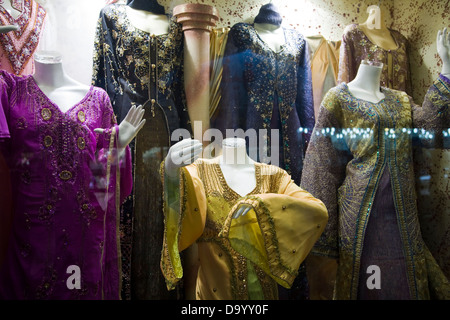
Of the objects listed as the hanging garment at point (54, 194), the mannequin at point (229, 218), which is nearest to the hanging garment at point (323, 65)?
the mannequin at point (229, 218)

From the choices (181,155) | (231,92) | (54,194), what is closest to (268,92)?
(231,92)

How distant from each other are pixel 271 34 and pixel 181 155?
2.16 ft

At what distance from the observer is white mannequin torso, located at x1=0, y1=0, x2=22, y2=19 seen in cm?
152

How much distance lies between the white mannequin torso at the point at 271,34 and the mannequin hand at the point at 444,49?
0.58 meters

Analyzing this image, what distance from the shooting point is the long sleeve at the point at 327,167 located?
184 cm

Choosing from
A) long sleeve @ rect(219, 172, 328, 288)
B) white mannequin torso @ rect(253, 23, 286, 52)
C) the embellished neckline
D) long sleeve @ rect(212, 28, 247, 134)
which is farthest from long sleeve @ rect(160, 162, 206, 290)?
the embellished neckline

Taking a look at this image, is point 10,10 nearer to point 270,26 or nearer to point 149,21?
point 149,21

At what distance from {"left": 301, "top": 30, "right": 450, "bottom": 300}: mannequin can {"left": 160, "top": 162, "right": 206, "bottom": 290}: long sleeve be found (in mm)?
471

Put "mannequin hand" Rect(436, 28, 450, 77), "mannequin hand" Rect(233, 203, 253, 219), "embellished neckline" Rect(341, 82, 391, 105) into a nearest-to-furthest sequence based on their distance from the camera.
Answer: "mannequin hand" Rect(233, 203, 253, 219) → "mannequin hand" Rect(436, 28, 450, 77) → "embellished neckline" Rect(341, 82, 391, 105)

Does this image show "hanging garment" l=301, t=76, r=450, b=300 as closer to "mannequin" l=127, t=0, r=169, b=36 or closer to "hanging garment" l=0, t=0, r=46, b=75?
"mannequin" l=127, t=0, r=169, b=36

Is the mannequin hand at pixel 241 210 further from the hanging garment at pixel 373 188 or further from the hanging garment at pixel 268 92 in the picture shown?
the hanging garment at pixel 373 188

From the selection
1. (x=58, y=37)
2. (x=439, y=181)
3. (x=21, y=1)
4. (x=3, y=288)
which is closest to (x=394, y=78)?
(x=439, y=181)
